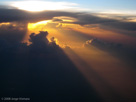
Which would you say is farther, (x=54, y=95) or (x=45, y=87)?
(x=45, y=87)

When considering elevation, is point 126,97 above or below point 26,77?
above

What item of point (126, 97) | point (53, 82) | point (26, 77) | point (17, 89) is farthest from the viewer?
point (26, 77)

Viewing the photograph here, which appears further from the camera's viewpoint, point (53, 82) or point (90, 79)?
point (90, 79)

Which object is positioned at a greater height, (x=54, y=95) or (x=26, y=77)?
(x=54, y=95)

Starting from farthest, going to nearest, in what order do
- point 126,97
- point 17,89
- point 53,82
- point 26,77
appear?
1. point 26,77
2. point 53,82
3. point 17,89
4. point 126,97

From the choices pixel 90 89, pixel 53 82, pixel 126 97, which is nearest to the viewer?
pixel 126 97

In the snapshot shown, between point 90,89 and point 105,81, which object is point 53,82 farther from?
point 105,81

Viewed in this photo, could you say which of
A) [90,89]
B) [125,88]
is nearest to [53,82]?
[90,89]

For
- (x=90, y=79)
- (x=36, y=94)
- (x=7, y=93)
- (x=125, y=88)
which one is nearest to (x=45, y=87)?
(x=36, y=94)

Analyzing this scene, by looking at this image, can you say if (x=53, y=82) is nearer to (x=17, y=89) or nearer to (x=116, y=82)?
(x=17, y=89)
